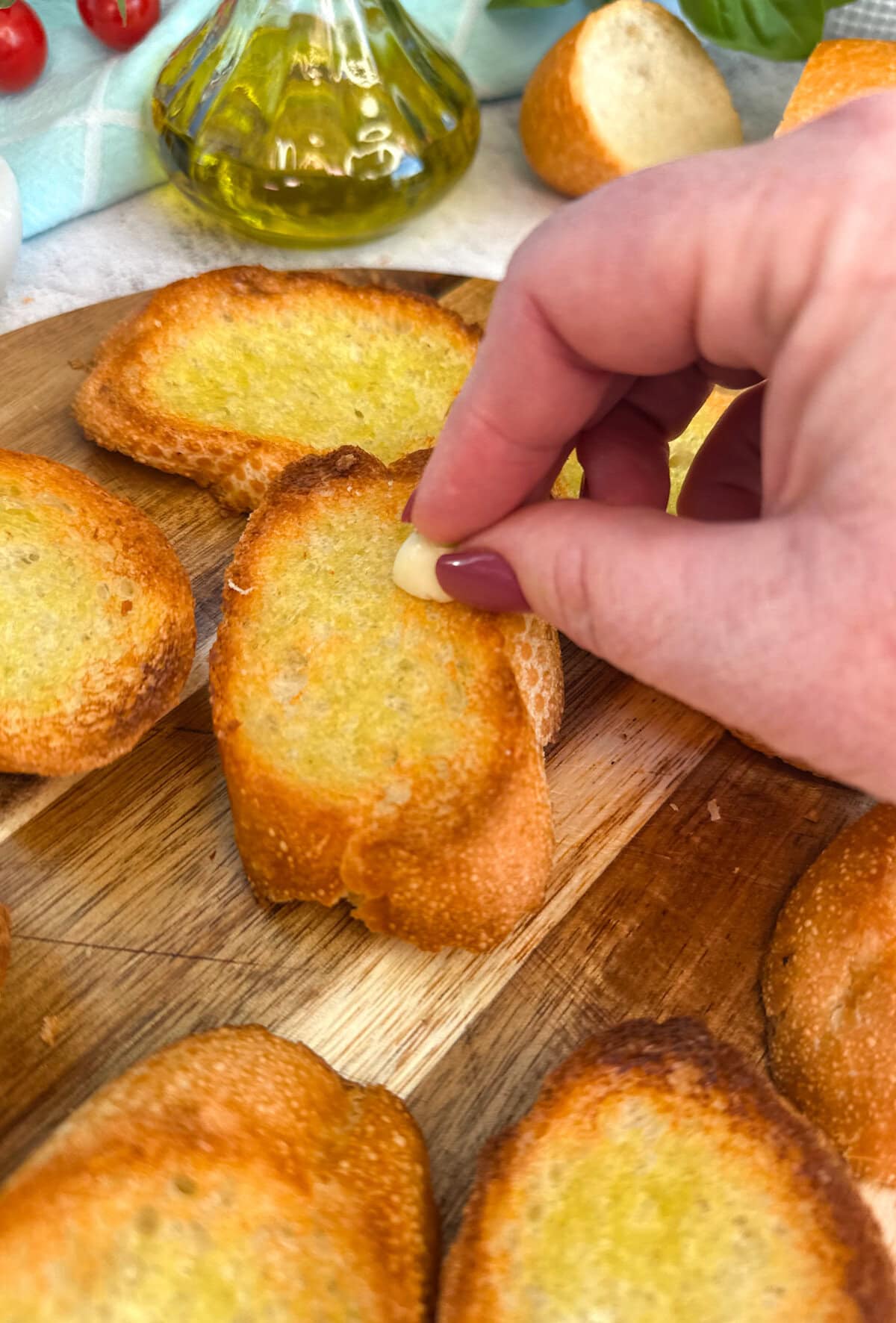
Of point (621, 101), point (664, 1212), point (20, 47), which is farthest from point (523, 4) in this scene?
point (664, 1212)

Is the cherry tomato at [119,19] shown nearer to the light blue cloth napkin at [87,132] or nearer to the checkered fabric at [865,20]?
the light blue cloth napkin at [87,132]

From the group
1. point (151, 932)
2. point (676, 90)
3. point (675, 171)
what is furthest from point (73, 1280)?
point (676, 90)

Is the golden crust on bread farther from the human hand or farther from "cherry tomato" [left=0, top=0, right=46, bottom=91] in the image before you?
"cherry tomato" [left=0, top=0, right=46, bottom=91]

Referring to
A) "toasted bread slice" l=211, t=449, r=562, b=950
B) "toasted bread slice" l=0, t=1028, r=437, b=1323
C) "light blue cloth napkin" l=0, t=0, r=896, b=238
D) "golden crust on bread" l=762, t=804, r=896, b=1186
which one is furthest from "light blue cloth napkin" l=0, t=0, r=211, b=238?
"golden crust on bread" l=762, t=804, r=896, b=1186

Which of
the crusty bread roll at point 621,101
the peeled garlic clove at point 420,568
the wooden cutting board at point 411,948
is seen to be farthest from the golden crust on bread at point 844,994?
the crusty bread roll at point 621,101

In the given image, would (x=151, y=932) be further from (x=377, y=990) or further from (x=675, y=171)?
(x=675, y=171)

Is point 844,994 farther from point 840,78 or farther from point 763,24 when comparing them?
point 763,24

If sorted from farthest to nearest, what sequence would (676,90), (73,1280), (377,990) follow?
(676,90) < (377,990) < (73,1280)
